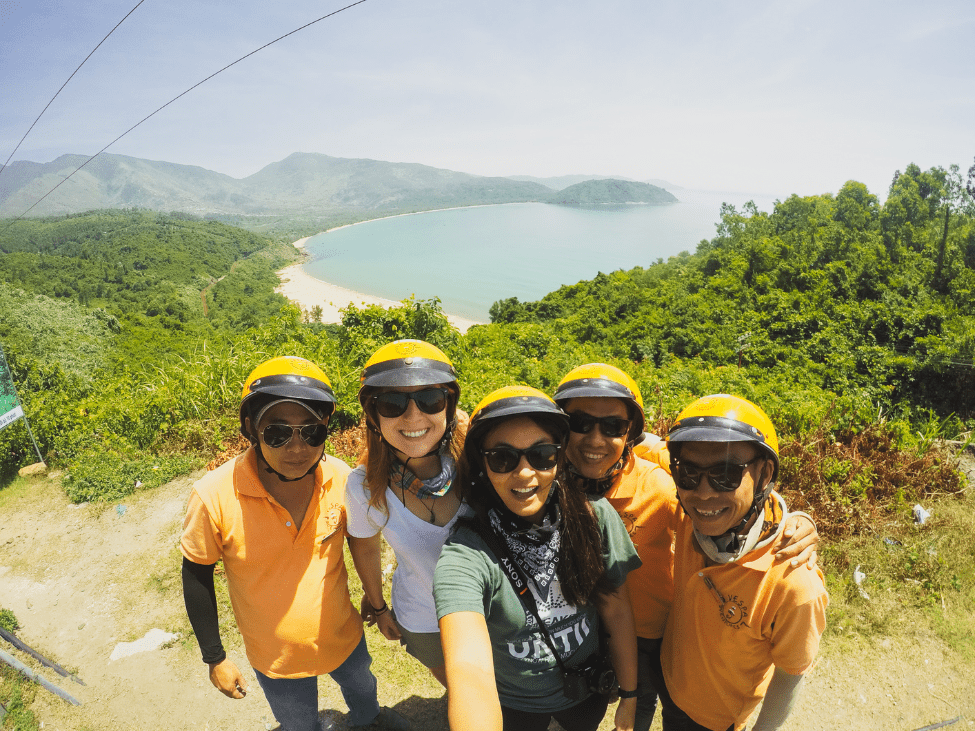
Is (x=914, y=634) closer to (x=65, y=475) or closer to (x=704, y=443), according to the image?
Result: (x=704, y=443)

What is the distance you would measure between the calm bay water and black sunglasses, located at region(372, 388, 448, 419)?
48.3 metres

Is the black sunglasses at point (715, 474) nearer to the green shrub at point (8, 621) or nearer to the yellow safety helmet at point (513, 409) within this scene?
the yellow safety helmet at point (513, 409)

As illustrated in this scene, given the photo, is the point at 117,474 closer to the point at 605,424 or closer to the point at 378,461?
the point at 378,461

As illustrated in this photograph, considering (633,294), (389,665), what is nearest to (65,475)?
(389,665)

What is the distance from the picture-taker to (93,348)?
32500 millimetres

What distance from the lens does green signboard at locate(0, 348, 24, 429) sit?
231 inches

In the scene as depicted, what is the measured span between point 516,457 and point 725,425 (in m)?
0.80

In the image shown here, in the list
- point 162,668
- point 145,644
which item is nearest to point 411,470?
point 162,668

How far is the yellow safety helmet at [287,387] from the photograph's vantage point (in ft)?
6.82

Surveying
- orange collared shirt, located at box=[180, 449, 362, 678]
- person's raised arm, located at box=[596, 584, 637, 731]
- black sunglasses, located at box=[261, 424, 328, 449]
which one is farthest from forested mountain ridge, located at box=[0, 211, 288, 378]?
person's raised arm, located at box=[596, 584, 637, 731]

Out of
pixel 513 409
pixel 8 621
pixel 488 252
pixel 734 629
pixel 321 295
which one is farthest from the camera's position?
pixel 488 252

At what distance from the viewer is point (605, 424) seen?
2.19 metres

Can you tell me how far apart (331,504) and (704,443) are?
5.84 feet

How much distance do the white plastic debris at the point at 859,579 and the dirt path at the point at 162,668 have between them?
43cm
